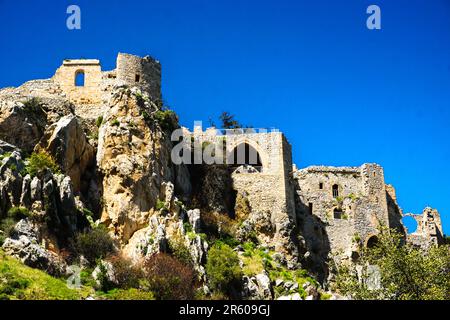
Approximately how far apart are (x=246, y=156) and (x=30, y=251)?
2504 cm

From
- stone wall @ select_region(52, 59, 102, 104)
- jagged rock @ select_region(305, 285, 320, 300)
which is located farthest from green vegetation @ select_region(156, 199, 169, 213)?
jagged rock @ select_region(305, 285, 320, 300)

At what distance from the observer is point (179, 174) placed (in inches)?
1868

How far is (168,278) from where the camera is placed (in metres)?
36.9

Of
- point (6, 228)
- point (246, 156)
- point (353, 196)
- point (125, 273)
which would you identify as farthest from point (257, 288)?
point (353, 196)

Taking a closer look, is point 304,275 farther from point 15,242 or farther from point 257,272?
point 15,242

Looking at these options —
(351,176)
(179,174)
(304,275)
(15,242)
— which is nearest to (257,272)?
(304,275)

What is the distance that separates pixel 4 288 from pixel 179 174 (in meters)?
18.6

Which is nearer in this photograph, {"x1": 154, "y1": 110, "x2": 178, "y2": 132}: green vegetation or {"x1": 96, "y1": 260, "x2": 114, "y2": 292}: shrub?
{"x1": 96, "y1": 260, "x2": 114, "y2": 292}: shrub

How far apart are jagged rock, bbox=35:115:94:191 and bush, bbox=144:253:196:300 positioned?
745 centimetres

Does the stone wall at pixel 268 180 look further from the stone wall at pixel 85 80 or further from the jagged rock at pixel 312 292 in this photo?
the stone wall at pixel 85 80

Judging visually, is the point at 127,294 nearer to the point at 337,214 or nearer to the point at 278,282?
the point at 278,282

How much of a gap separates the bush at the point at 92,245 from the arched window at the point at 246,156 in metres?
18.3

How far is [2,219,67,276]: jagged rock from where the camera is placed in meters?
A: 34.1

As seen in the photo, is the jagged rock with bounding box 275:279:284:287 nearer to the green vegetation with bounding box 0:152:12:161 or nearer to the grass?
the grass
